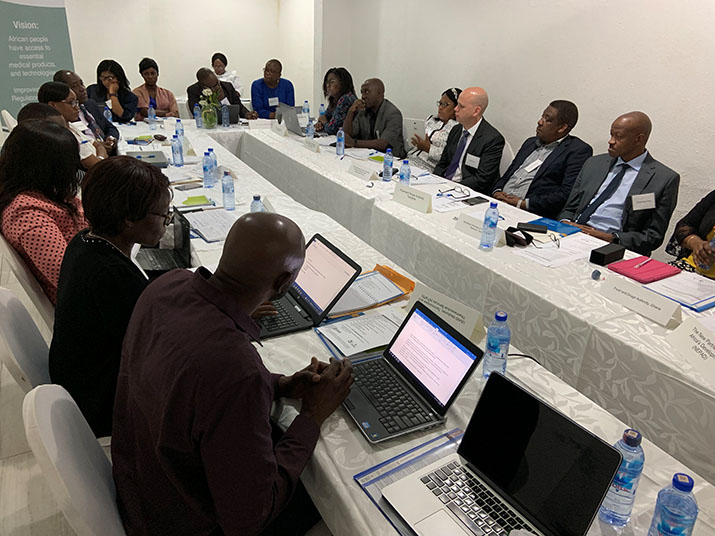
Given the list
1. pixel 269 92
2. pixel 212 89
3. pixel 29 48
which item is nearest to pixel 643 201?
pixel 212 89

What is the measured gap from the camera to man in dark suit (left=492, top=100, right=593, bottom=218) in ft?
9.89

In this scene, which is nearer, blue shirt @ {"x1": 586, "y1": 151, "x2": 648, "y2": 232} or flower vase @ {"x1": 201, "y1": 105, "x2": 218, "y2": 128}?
blue shirt @ {"x1": 586, "y1": 151, "x2": 648, "y2": 232}

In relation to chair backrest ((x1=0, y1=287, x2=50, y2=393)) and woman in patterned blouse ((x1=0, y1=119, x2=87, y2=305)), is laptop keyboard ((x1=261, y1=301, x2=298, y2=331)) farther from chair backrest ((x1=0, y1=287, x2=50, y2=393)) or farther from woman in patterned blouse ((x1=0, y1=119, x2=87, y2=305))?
woman in patterned blouse ((x1=0, y1=119, x2=87, y2=305))

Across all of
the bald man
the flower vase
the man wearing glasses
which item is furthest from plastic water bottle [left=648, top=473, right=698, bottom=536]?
the man wearing glasses

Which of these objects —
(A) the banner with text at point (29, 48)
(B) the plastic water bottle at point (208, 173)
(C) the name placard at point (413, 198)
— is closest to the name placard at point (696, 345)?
(C) the name placard at point (413, 198)

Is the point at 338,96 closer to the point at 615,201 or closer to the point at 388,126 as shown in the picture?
the point at 388,126

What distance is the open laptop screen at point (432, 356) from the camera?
1.06 m

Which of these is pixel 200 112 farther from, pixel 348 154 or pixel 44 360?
pixel 44 360

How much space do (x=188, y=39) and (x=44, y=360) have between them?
6671 millimetres

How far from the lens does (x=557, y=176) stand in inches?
121

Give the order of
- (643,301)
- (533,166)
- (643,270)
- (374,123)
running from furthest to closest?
(374,123)
(533,166)
(643,270)
(643,301)

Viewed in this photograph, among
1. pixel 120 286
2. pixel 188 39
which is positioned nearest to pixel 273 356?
pixel 120 286

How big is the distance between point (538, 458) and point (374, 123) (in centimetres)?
373

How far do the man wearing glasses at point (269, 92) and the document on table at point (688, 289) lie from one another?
15.5ft
